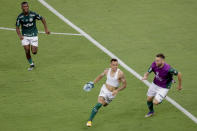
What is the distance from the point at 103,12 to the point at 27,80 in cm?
804

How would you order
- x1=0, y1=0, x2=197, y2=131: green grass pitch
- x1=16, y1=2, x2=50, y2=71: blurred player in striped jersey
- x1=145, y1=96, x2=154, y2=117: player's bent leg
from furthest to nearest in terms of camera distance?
x1=16, y1=2, x2=50, y2=71: blurred player in striped jersey < x1=0, y1=0, x2=197, y2=131: green grass pitch < x1=145, y1=96, x2=154, y2=117: player's bent leg

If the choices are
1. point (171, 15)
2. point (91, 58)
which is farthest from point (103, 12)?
point (91, 58)

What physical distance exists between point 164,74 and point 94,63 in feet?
18.1

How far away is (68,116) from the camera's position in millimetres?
16453

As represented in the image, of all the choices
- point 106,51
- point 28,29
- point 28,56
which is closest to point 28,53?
point 28,56

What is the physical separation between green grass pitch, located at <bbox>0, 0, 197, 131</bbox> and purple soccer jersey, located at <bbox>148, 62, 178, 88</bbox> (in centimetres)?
115

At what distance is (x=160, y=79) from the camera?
1578cm

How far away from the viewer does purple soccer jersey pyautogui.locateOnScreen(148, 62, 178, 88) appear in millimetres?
15562

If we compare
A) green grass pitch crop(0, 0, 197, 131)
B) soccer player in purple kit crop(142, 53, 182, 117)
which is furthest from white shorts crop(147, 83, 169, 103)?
green grass pitch crop(0, 0, 197, 131)

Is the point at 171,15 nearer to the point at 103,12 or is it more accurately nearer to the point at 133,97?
the point at 103,12

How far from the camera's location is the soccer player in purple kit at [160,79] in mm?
15492

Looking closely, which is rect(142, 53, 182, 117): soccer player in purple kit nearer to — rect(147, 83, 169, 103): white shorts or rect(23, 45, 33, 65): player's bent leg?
rect(147, 83, 169, 103): white shorts

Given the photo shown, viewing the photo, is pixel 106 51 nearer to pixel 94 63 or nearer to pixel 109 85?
pixel 94 63

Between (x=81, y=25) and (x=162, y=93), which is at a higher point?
(x=162, y=93)
